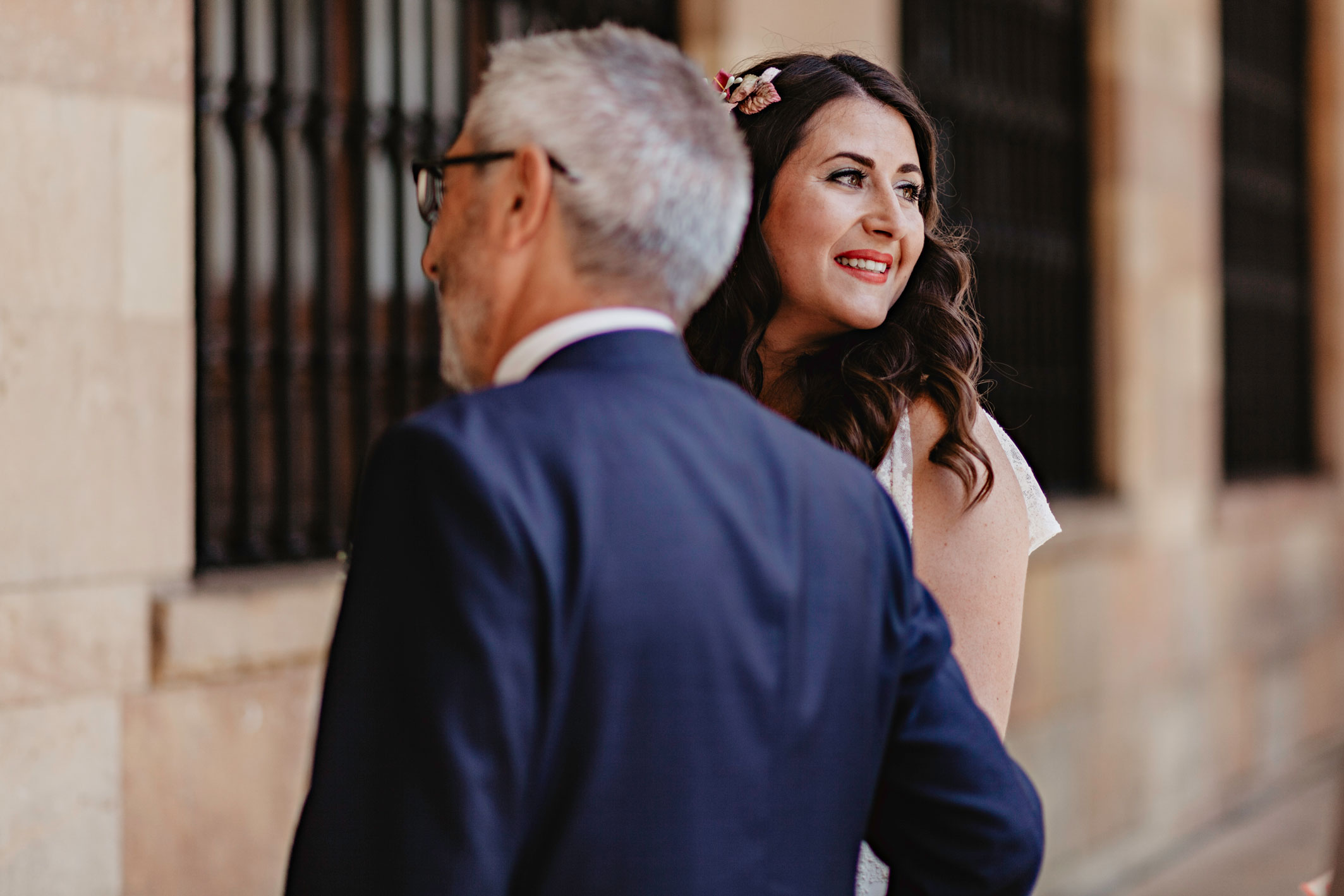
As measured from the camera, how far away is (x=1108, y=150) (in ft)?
22.1

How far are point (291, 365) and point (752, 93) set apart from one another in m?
1.92

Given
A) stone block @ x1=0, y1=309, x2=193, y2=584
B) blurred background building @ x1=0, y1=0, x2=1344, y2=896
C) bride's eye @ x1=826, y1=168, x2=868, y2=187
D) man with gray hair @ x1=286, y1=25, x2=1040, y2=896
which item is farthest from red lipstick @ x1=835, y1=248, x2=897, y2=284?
stone block @ x1=0, y1=309, x2=193, y2=584

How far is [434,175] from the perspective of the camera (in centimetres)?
140

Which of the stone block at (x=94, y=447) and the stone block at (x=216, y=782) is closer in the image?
the stone block at (x=94, y=447)

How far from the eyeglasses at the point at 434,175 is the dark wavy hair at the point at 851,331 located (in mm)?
688

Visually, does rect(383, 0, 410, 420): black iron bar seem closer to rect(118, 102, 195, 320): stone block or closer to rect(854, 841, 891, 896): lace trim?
rect(118, 102, 195, 320): stone block

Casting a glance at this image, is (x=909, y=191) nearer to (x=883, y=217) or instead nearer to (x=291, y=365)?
(x=883, y=217)

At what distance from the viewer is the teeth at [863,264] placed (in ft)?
6.52

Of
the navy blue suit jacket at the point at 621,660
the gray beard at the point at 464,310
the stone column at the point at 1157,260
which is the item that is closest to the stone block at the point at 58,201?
the gray beard at the point at 464,310

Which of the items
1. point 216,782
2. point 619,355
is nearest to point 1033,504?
point 619,355

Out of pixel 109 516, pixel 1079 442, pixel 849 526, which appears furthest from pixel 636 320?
pixel 1079 442

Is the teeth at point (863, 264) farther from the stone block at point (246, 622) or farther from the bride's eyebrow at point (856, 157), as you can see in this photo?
the stone block at point (246, 622)

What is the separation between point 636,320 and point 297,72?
2.74 meters

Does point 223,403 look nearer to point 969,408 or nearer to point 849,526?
point 969,408
